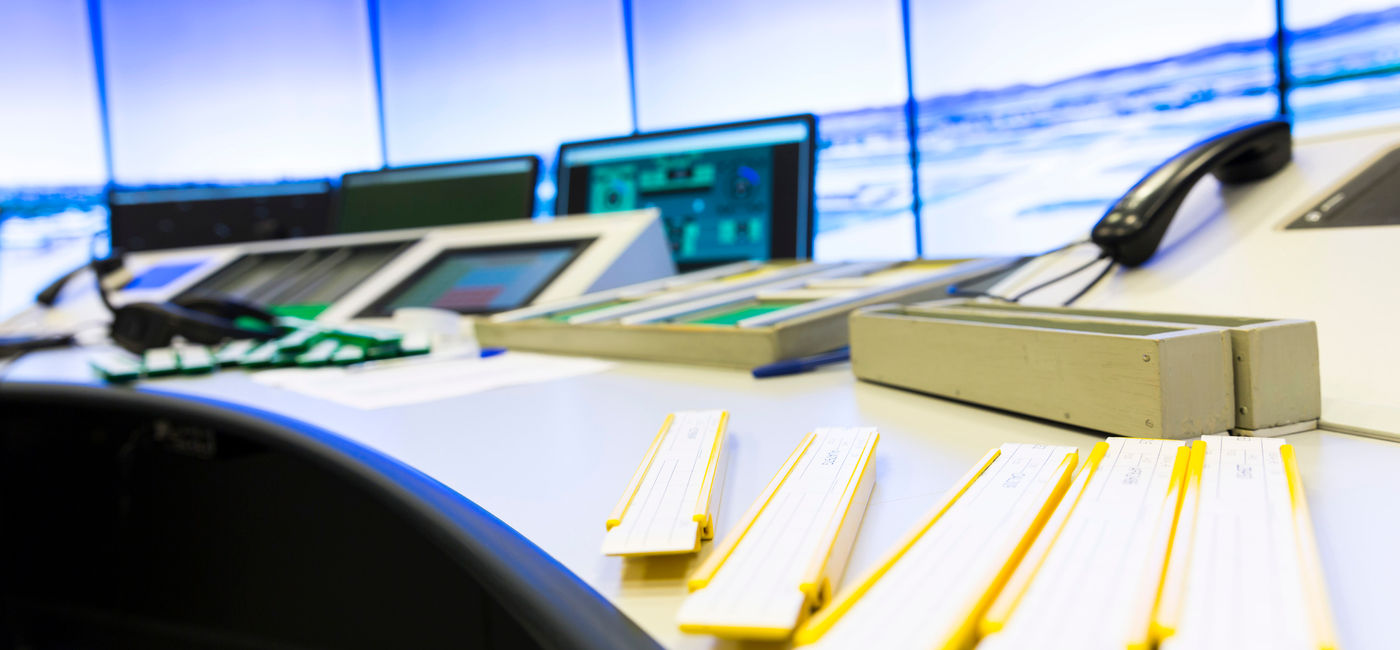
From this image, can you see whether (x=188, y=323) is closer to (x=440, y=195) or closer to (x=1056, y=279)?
(x=440, y=195)

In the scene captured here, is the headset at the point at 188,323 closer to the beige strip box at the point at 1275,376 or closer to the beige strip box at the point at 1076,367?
the beige strip box at the point at 1076,367

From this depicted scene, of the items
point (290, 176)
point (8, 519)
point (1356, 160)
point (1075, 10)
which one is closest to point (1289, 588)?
point (1356, 160)

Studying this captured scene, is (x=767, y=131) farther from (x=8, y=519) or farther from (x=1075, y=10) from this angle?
(x=1075, y=10)

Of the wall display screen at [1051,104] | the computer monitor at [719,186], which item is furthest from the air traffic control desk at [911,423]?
the wall display screen at [1051,104]

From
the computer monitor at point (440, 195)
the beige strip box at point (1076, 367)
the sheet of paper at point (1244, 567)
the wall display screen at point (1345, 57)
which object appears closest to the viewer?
the sheet of paper at point (1244, 567)

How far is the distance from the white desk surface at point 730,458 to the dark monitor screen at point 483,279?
471 mm

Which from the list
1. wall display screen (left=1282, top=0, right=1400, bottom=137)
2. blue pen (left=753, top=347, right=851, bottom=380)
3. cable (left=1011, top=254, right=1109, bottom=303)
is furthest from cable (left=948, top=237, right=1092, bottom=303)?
wall display screen (left=1282, top=0, right=1400, bottom=137)

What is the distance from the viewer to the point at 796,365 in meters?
0.84

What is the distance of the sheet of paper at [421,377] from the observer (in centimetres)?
88

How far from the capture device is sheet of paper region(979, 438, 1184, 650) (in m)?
0.25

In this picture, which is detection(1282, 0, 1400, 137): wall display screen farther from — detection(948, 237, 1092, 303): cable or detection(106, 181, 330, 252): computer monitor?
detection(106, 181, 330, 252): computer monitor

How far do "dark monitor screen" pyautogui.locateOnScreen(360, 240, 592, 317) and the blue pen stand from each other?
617 mm

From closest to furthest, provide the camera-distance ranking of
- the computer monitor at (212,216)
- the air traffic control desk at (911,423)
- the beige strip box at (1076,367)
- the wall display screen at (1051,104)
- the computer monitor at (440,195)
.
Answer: the air traffic control desk at (911,423) → the beige strip box at (1076,367) → the computer monitor at (440,195) → the computer monitor at (212,216) → the wall display screen at (1051,104)

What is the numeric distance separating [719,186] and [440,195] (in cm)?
69
